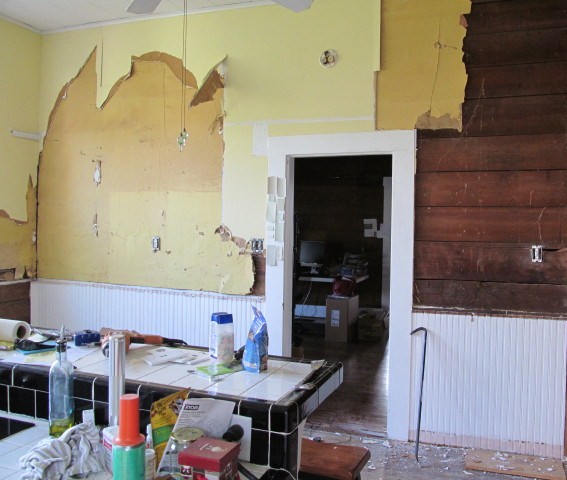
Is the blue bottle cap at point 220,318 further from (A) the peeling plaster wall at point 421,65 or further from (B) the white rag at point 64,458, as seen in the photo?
(A) the peeling plaster wall at point 421,65

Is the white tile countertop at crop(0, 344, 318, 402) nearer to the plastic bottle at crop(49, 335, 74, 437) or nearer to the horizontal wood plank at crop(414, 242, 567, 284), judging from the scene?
the plastic bottle at crop(49, 335, 74, 437)

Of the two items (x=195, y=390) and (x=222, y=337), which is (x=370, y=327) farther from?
(x=195, y=390)

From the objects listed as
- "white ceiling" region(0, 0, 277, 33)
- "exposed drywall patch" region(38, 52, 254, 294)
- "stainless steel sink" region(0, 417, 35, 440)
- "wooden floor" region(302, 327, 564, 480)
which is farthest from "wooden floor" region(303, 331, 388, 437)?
"white ceiling" region(0, 0, 277, 33)

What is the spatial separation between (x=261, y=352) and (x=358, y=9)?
9.31 feet

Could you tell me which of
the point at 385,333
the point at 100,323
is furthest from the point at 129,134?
the point at 385,333

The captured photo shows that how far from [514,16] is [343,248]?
4.76 metres

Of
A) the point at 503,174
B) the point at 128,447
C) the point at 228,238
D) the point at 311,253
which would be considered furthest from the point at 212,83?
the point at 311,253

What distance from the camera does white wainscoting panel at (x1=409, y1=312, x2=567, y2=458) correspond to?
10.5 feet

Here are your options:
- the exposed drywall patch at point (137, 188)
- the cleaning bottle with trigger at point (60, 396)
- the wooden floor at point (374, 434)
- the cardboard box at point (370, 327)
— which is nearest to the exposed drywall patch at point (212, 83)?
the exposed drywall patch at point (137, 188)

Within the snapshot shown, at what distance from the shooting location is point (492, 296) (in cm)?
333

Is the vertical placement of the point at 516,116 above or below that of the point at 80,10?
below

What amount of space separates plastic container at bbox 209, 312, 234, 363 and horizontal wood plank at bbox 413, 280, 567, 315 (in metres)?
2.11

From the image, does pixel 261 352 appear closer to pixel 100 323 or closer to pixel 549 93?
pixel 549 93

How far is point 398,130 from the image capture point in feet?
11.4
